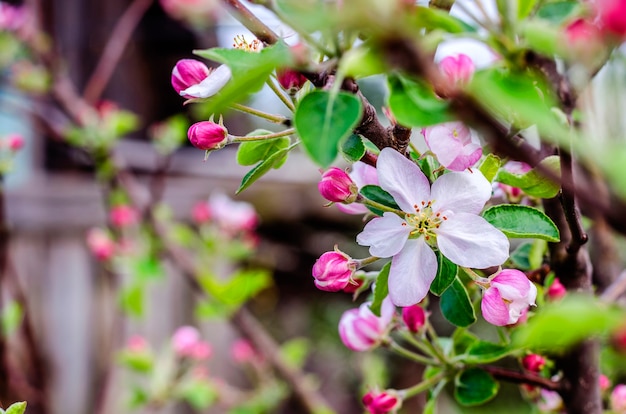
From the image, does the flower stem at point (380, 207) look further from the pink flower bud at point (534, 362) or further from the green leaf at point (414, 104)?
the pink flower bud at point (534, 362)

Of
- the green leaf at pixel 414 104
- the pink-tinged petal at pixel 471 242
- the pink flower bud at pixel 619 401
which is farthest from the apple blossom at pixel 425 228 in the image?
the pink flower bud at pixel 619 401

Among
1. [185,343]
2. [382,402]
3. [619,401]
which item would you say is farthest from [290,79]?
[185,343]

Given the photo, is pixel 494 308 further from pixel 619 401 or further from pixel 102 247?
pixel 102 247

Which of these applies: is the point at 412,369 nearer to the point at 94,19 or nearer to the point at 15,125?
the point at 15,125

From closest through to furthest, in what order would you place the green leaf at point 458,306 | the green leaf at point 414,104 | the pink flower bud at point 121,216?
the green leaf at point 414,104 < the green leaf at point 458,306 < the pink flower bud at point 121,216

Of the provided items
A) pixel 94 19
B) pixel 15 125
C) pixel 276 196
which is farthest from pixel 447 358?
pixel 94 19

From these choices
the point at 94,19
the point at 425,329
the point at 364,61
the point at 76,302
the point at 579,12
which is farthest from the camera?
the point at 94,19
